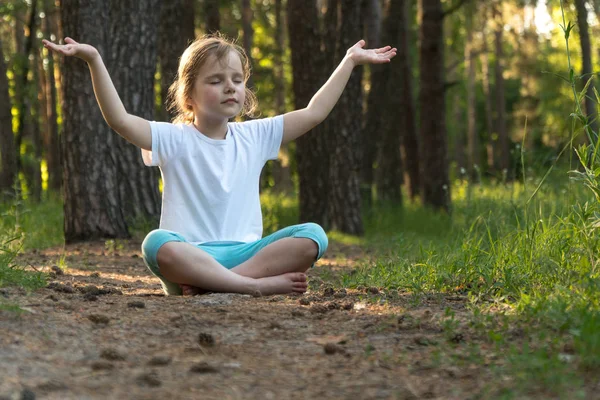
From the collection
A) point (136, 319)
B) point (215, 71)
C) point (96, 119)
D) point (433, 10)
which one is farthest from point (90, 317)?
point (433, 10)

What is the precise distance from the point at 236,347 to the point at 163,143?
187cm

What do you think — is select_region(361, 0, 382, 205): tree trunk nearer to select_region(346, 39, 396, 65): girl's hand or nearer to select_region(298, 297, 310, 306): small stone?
select_region(346, 39, 396, 65): girl's hand

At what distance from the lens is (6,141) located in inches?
459

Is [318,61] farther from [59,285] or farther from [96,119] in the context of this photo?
[59,285]

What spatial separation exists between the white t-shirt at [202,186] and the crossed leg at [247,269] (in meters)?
0.28

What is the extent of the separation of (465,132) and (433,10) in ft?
160

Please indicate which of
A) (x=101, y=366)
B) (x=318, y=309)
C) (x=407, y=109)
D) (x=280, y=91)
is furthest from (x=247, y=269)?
(x=280, y=91)

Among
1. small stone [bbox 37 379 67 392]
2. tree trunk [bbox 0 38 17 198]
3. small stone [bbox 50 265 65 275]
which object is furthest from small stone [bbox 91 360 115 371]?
tree trunk [bbox 0 38 17 198]

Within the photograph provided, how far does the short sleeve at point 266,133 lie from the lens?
5191 millimetres

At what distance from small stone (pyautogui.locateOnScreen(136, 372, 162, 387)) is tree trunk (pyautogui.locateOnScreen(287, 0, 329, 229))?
734 centimetres

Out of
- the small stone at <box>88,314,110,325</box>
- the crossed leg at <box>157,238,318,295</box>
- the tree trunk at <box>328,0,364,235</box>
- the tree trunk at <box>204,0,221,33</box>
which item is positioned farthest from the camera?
the tree trunk at <box>204,0,221,33</box>

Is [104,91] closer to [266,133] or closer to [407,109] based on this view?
[266,133]

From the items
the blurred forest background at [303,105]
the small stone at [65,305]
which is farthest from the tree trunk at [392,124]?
the small stone at [65,305]

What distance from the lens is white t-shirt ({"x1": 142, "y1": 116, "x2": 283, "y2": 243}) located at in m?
4.86
